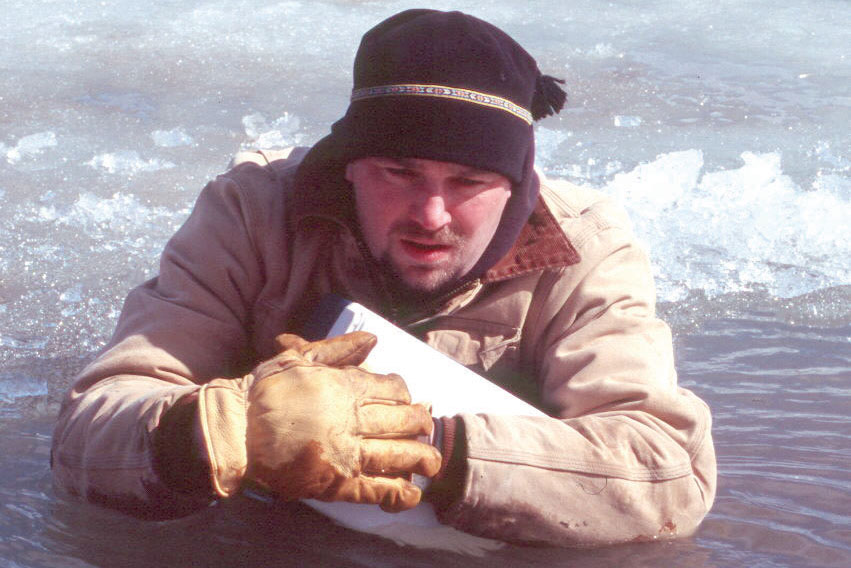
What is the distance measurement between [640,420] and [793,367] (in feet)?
4.66

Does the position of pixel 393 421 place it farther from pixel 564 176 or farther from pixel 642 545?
pixel 564 176

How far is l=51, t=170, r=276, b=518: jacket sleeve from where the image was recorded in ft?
6.47

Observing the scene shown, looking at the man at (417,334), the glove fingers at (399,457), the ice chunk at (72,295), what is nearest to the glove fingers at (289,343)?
the man at (417,334)

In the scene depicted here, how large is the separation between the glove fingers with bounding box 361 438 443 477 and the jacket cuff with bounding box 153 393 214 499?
0.27 m

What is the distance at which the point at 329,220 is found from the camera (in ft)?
7.63

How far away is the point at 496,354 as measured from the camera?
236cm

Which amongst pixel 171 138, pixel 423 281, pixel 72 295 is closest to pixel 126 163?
pixel 171 138

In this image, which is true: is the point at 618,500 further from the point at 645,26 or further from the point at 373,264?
the point at 645,26

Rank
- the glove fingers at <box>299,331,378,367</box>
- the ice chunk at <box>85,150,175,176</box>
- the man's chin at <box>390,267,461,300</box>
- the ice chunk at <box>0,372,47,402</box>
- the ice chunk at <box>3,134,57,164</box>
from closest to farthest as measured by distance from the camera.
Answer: the glove fingers at <box>299,331,378,367</box> → the man's chin at <box>390,267,461,300</box> → the ice chunk at <box>0,372,47,402</box> → the ice chunk at <box>85,150,175,176</box> → the ice chunk at <box>3,134,57,164</box>

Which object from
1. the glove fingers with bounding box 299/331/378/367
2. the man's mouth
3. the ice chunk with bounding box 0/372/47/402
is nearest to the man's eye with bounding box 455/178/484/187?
the man's mouth

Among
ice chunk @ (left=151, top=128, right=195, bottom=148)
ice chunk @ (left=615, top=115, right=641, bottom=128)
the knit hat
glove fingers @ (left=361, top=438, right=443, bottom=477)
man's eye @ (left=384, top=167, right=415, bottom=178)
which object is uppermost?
the knit hat

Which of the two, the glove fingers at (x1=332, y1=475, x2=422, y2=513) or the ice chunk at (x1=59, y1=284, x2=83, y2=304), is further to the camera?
the ice chunk at (x1=59, y1=284, x2=83, y2=304)

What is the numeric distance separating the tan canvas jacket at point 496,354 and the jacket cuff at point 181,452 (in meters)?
0.03

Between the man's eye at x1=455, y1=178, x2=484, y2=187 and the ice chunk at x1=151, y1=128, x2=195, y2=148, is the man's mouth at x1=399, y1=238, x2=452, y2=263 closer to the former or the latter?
the man's eye at x1=455, y1=178, x2=484, y2=187
